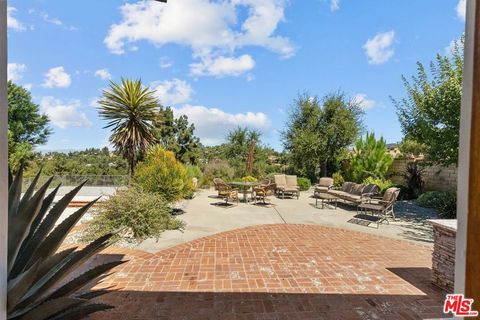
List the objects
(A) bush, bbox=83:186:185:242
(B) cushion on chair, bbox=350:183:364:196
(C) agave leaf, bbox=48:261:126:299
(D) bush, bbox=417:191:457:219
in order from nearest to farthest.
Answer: (C) agave leaf, bbox=48:261:126:299 < (A) bush, bbox=83:186:185:242 < (D) bush, bbox=417:191:457:219 < (B) cushion on chair, bbox=350:183:364:196

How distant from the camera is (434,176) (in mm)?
12438

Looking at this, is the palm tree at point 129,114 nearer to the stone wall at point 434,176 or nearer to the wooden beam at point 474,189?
the wooden beam at point 474,189

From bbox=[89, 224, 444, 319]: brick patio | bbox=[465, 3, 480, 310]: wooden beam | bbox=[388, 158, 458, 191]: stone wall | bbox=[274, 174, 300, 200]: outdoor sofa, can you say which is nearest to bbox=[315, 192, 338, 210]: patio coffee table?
bbox=[274, 174, 300, 200]: outdoor sofa

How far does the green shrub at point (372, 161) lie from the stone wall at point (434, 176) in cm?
134

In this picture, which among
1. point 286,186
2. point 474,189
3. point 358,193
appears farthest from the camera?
point 286,186

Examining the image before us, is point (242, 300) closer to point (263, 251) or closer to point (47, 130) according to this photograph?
point (263, 251)

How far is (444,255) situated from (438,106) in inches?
256

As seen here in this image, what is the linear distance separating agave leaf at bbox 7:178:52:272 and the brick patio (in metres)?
1.70

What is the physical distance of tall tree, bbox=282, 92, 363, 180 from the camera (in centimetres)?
1594

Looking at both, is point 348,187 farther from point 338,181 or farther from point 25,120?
point 25,120

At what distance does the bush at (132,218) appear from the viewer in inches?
232

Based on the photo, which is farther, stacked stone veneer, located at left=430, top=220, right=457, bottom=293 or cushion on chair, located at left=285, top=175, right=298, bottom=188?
cushion on chair, located at left=285, top=175, right=298, bottom=188

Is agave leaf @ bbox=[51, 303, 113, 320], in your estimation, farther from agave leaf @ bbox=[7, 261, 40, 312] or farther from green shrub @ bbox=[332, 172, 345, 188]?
green shrub @ bbox=[332, 172, 345, 188]

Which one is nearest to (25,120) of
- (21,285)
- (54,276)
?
(54,276)
